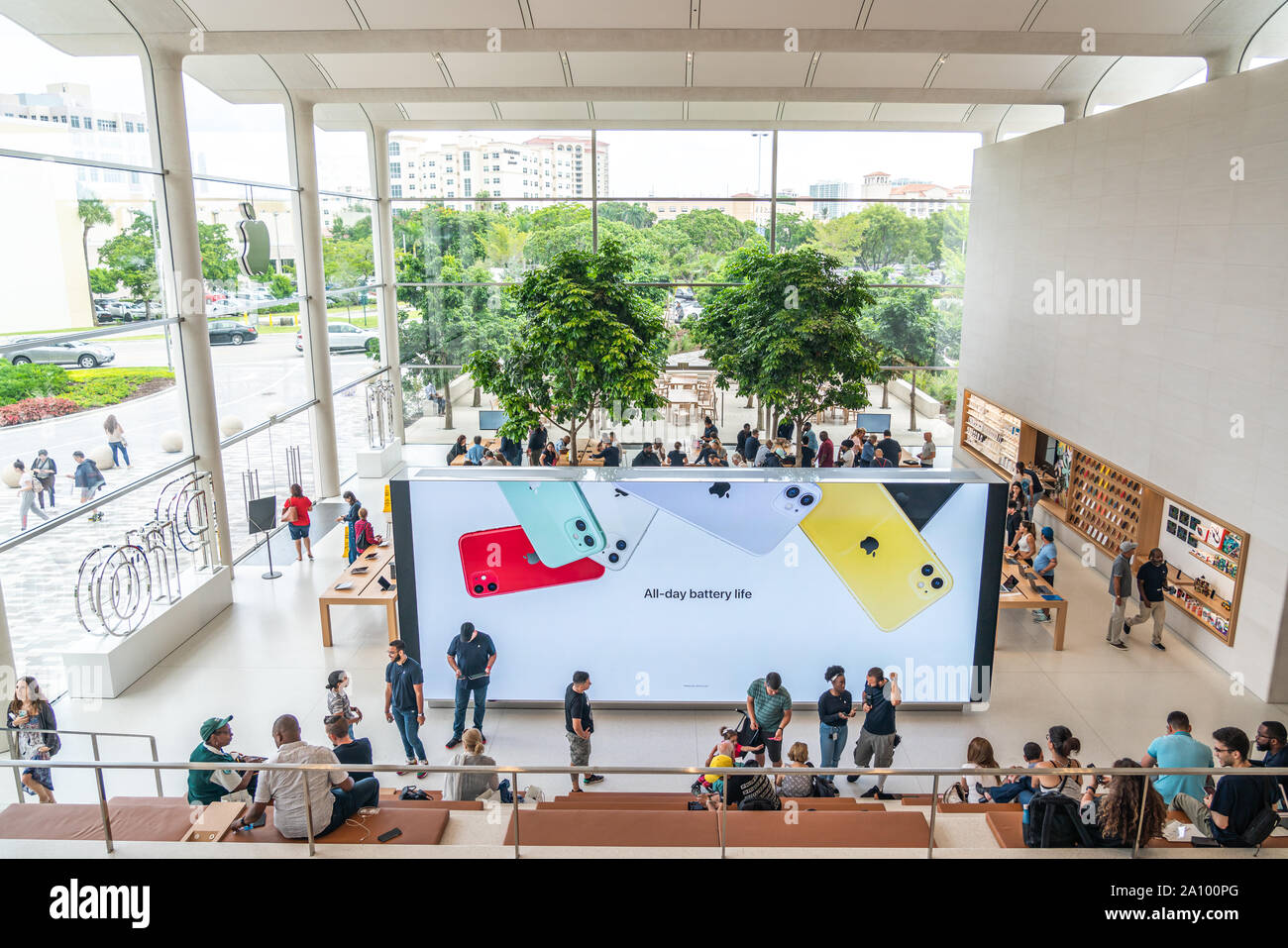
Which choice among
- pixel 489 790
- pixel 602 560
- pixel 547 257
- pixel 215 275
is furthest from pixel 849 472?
pixel 547 257

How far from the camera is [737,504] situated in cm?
873

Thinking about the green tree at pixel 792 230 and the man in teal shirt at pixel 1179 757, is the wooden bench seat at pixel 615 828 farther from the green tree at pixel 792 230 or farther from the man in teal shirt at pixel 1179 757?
the green tree at pixel 792 230

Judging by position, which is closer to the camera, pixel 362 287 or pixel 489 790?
pixel 489 790

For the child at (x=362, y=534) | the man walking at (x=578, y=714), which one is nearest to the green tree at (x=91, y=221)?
the child at (x=362, y=534)

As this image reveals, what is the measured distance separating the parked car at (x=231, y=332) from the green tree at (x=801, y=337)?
816 cm

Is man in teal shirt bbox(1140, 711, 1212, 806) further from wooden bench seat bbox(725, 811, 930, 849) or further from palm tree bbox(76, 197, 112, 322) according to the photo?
palm tree bbox(76, 197, 112, 322)

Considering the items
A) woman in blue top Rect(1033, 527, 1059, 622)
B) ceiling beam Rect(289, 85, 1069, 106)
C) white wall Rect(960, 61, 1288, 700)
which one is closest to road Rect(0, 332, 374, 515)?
ceiling beam Rect(289, 85, 1069, 106)

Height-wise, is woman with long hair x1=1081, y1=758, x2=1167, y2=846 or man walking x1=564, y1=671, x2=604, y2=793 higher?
woman with long hair x1=1081, y1=758, x2=1167, y2=846

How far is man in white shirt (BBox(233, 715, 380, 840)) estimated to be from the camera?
18.2 feet

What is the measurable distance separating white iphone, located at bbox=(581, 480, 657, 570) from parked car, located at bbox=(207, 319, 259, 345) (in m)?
8.20

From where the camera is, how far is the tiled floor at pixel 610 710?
862 cm

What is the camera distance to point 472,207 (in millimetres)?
21109

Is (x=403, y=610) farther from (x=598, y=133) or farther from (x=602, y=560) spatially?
(x=598, y=133)
